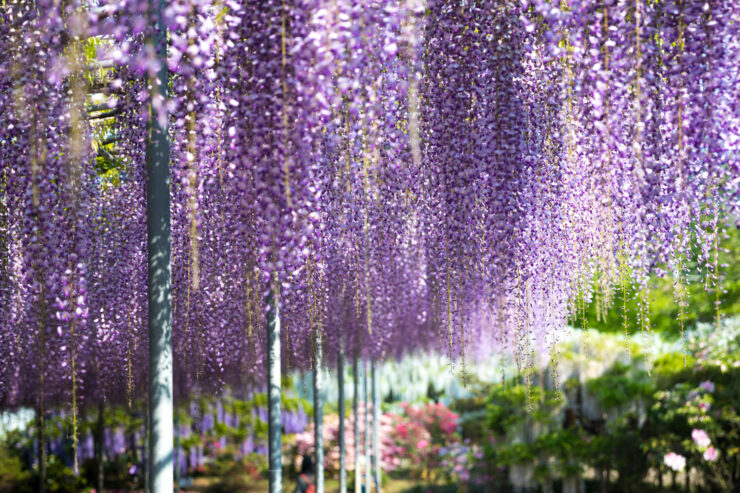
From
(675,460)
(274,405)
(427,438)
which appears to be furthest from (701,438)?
(427,438)

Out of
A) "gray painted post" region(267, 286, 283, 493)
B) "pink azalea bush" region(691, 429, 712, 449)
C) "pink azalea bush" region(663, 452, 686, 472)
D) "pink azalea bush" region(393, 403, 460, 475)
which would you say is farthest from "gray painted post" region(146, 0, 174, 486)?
"pink azalea bush" region(393, 403, 460, 475)

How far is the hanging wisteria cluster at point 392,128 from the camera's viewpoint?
3031 mm

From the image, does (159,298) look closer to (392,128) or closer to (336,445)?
(392,128)

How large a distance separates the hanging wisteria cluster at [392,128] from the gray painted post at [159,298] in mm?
113

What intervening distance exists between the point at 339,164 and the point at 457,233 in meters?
0.88

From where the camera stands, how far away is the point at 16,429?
1517 centimetres

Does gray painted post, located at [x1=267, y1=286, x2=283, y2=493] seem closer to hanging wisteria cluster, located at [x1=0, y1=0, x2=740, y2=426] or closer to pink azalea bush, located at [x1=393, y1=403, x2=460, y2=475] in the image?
hanging wisteria cluster, located at [x1=0, y1=0, x2=740, y2=426]

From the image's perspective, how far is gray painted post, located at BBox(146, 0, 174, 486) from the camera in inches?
127

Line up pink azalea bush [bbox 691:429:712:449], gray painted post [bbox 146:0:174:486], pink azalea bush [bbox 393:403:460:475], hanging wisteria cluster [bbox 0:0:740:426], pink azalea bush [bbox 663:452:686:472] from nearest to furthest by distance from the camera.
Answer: hanging wisteria cluster [bbox 0:0:740:426] < gray painted post [bbox 146:0:174:486] < pink azalea bush [bbox 691:429:712:449] < pink azalea bush [bbox 663:452:686:472] < pink azalea bush [bbox 393:403:460:475]

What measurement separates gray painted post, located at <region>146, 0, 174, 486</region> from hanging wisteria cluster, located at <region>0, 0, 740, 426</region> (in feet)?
0.37

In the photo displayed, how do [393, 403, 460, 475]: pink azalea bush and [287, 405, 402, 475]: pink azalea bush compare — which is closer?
[393, 403, 460, 475]: pink azalea bush

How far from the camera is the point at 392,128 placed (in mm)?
4375

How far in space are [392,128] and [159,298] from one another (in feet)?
5.95

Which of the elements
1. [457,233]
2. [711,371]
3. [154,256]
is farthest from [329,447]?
[154,256]
